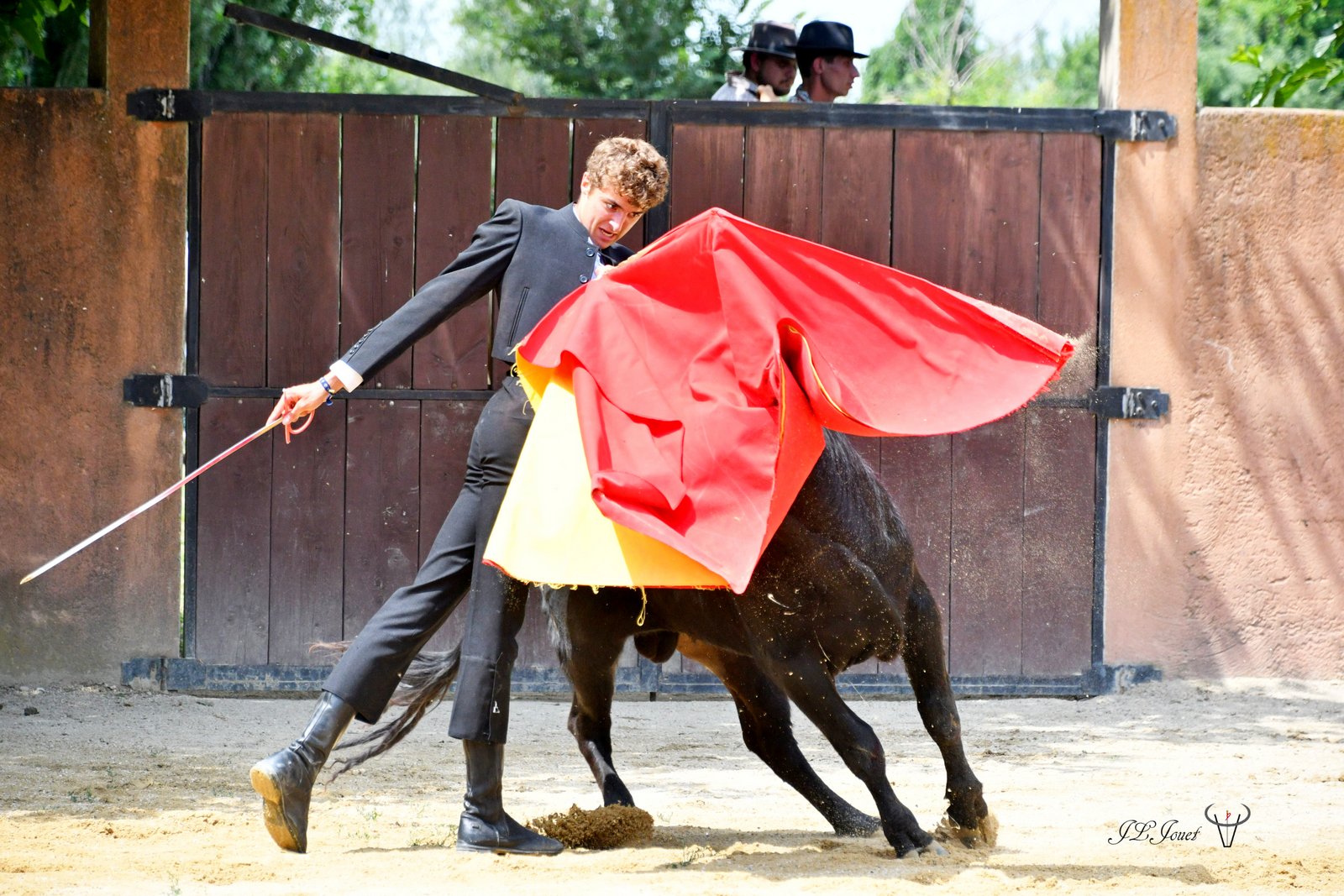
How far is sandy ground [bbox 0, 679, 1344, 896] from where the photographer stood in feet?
10.7

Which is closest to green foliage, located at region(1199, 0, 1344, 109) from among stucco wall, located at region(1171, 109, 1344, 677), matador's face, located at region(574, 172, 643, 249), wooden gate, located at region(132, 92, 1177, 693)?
stucco wall, located at region(1171, 109, 1344, 677)

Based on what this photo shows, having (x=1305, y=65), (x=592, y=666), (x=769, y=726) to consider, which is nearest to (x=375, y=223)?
(x=592, y=666)

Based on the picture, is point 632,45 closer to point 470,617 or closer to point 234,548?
point 234,548

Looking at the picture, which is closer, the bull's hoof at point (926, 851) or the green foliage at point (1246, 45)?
the bull's hoof at point (926, 851)

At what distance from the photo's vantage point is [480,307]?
5984 mm

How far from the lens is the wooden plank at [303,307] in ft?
19.6

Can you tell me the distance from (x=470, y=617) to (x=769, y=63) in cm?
399

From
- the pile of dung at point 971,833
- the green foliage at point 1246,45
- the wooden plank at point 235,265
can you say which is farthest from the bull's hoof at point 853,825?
the green foliage at point 1246,45

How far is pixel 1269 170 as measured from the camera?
605 centimetres

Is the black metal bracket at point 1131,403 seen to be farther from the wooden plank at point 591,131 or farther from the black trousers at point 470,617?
the black trousers at point 470,617

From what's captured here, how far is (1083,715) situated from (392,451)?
9.76 ft

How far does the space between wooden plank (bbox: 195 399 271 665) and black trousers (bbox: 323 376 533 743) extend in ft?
8.44

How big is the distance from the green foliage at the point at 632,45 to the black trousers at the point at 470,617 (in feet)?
49.8

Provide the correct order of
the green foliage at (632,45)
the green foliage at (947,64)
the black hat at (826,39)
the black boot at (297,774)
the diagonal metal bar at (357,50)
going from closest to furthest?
the black boot at (297,774)
the diagonal metal bar at (357,50)
the black hat at (826,39)
the green foliage at (632,45)
the green foliage at (947,64)
